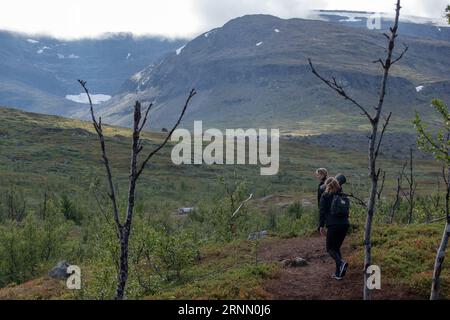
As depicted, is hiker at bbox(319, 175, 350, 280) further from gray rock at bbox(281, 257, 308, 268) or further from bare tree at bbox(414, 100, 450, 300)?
bare tree at bbox(414, 100, 450, 300)

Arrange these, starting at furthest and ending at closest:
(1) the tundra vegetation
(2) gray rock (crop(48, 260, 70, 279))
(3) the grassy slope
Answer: (2) gray rock (crop(48, 260, 70, 279)) < (3) the grassy slope < (1) the tundra vegetation

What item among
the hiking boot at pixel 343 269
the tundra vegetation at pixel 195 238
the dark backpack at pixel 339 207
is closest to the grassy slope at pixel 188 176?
the tundra vegetation at pixel 195 238

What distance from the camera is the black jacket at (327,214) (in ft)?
45.1

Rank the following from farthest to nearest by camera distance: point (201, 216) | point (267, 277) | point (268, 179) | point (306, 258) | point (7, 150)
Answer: point (7, 150) → point (268, 179) → point (201, 216) → point (306, 258) → point (267, 277)

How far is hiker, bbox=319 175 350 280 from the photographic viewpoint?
537 inches

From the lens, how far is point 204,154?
10144cm

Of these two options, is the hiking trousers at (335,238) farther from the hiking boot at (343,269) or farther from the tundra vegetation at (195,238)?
the tundra vegetation at (195,238)

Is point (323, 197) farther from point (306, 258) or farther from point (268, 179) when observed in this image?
point (268, 179)

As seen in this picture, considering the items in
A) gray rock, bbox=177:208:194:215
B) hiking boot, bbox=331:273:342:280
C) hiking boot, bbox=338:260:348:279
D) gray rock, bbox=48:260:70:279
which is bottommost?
A: gray rock, bbox=177:208:194:215

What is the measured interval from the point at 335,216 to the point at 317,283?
81.6 inches

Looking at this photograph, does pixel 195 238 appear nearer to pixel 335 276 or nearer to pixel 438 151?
pixel 335 276

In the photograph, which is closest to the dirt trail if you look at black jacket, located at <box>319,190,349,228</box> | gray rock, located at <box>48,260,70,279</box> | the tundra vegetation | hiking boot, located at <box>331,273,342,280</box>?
hiking boot, located at <box>331,273,342,280</box>
